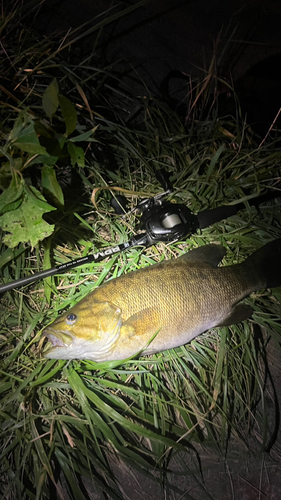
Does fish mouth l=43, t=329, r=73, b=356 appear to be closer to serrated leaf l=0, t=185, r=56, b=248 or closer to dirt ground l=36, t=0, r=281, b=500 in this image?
serrated leaf l=0, t=185, r=56, b=248

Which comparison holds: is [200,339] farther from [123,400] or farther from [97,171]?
[97,171]

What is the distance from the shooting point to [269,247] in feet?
6.88

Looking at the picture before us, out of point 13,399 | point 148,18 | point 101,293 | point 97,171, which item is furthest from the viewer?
point 148,18

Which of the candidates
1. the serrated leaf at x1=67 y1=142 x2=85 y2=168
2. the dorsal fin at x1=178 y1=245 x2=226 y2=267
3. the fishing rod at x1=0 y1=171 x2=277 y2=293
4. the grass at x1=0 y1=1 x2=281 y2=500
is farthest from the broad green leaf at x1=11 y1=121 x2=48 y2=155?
the dorsal fin at x1=178 y1=245 x2=226 y2=267

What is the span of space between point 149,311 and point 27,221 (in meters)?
0.95

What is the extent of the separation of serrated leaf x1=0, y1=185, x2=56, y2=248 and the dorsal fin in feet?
3.50

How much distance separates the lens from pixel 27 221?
55.8 inches

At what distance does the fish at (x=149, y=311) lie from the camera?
166 cm

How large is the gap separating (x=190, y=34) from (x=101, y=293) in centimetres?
298

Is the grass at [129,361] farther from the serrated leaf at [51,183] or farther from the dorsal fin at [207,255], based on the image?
the serrated leaf at [51,183]

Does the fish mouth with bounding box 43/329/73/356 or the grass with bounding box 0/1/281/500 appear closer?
the fish mouth with bounding box 43/329/73/356

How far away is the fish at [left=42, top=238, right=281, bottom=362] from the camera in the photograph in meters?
1.66

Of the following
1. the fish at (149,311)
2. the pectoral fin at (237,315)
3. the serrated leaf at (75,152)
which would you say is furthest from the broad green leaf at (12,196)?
the pectoral fin at (237,315)

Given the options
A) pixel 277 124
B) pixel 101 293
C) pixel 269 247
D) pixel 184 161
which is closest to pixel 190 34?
pixel 277 124
